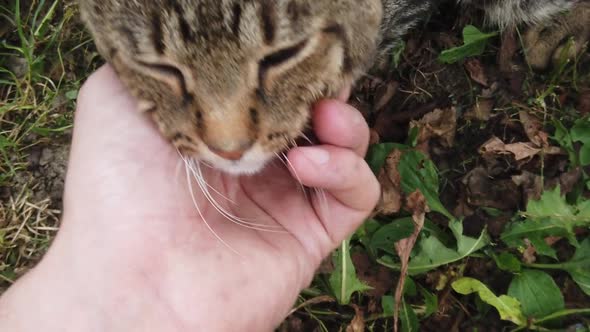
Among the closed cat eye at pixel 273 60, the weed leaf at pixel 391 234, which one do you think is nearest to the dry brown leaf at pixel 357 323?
the weed leaf at pixel 391 234

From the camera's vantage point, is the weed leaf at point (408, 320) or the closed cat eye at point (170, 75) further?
the weed leaf at point (408, 320)

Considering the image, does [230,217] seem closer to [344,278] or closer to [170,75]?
[170,75]

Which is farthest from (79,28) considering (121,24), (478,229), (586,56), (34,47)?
(586,56)

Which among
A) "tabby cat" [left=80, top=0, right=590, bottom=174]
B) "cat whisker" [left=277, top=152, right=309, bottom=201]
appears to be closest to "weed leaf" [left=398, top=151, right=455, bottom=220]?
"cat whisker" [left=277, top=152, right=309, bottom=201]

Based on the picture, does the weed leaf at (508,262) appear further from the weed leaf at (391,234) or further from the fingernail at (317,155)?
the fingernail at (317,155)

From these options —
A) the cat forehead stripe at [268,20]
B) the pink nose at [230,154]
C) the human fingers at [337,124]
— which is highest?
the cat forehead stripe at [268,20]

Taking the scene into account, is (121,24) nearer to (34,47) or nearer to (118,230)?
(118,230)
